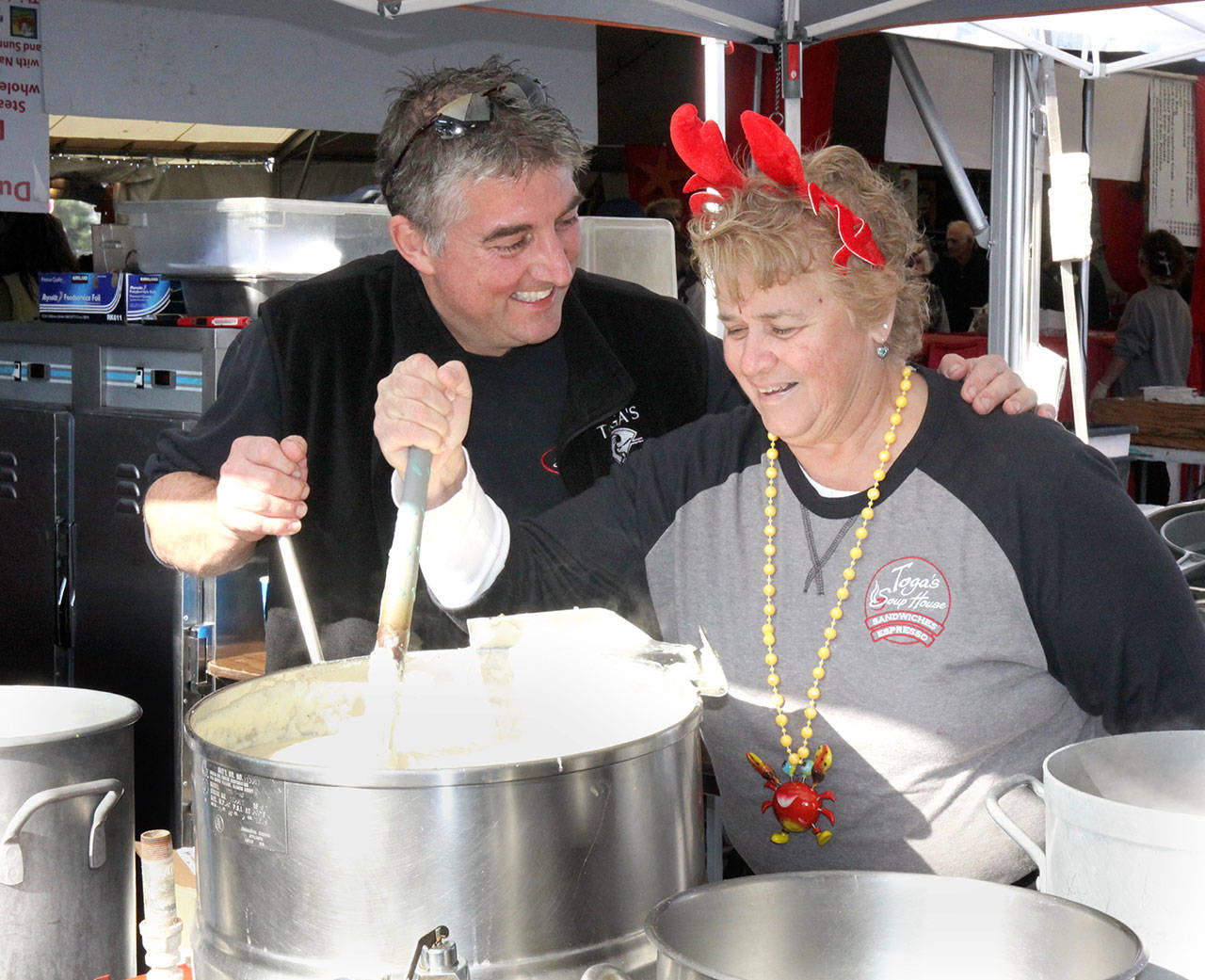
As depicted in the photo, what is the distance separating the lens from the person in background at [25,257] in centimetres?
434

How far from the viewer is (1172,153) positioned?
692 centimetres

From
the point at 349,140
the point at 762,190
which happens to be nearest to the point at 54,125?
the point at 349,140

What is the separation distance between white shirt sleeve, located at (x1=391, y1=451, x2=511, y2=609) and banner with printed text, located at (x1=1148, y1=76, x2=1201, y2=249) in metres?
6.11

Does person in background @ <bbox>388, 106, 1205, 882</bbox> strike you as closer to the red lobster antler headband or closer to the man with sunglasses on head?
the red lobster antler headband

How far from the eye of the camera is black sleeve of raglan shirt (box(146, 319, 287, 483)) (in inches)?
77.9

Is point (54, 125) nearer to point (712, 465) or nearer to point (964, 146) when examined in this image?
point (964, 146)

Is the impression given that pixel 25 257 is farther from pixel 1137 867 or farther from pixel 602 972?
pixel 1137 867

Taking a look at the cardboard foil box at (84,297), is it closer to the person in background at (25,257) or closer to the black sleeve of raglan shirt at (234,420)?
the person in background at (25,257)

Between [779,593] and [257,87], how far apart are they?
2969mm

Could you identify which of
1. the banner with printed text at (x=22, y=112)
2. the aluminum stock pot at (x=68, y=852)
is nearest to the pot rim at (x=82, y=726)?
the aluminum stock pot at (x=68, y=852)

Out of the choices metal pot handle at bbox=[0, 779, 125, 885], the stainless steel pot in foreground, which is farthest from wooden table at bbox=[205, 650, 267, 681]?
the stainless steel pot in foreground

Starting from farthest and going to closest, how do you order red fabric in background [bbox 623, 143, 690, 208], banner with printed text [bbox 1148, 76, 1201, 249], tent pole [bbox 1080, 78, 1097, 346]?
red fabric in background [bbox 623, 143, 690, 208]
banner with printed text [bbox 1148, 76, 1201, 249]
tent pole [bbox 1080, 78, 1097, 346]

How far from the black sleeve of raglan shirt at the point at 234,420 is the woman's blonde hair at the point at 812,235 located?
28.1 inches

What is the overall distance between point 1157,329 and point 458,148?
20.4ft
